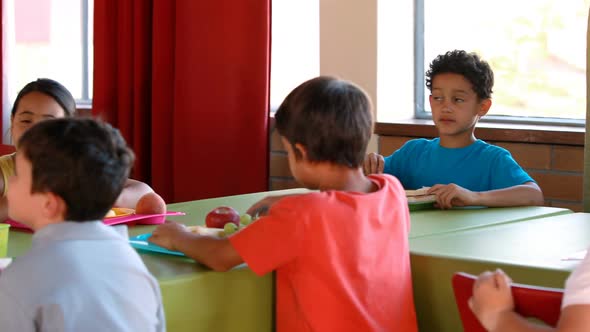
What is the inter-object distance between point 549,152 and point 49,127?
205cm

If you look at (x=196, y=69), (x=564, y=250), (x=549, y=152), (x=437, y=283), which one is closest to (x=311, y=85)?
(x=437, y=283)

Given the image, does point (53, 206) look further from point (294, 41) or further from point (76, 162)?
point (294, 41)

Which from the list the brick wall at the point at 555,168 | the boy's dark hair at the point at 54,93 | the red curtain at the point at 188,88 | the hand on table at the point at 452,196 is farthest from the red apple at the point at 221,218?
the red curtain at the point at 188,88

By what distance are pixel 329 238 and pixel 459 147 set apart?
1165 mm

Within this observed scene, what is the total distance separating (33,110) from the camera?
7.79 feet

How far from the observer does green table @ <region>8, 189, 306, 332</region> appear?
1.49 m

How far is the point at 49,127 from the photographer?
1.31 meters

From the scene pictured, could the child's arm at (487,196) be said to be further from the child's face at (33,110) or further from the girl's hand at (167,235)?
the child's face at (33,110)

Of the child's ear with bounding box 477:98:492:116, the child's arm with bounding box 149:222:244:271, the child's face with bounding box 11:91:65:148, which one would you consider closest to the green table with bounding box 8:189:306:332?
the child's arm with bounding box 149:222:244:271

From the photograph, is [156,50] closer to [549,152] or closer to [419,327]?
[549,152]

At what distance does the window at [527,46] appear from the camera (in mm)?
3107

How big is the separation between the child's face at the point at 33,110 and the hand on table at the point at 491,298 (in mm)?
1388

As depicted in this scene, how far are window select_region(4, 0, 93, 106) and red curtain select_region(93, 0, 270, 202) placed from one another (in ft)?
2.80

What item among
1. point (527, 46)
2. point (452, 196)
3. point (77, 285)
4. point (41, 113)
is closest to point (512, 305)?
point (77, 285)
